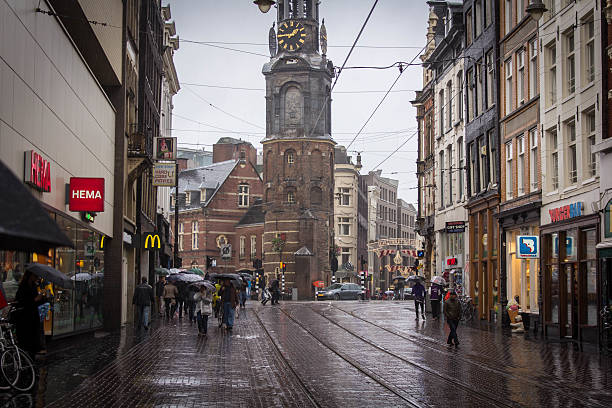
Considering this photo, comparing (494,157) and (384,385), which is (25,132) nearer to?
(384,385)

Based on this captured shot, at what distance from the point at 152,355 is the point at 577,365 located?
8568mm

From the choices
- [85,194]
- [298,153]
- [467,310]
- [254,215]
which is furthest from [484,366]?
[254,215]

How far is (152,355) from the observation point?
1962 centimetres

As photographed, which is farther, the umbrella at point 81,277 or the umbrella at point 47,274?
the umbrella at point 81,277

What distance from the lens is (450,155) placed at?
42875 mm

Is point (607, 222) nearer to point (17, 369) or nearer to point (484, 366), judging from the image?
point (484, 366)

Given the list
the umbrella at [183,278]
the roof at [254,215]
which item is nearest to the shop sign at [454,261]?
the umbrella at [183,278]

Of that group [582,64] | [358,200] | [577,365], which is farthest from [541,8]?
[358,200]

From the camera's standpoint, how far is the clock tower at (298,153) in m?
89.7

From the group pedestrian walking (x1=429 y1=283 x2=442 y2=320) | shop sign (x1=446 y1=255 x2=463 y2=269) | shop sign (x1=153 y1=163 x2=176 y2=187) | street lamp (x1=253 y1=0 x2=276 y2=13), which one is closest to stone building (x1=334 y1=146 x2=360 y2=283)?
shop sign (x1=446 y1=255 x2=463 y2=269)

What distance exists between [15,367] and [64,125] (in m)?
9.70

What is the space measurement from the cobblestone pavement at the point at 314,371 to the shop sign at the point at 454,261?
44.5 feet

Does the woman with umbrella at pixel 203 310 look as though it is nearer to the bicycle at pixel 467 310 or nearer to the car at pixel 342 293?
the bicycle at pixel 467 310

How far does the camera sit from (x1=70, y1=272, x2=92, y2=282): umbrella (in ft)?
77.2
